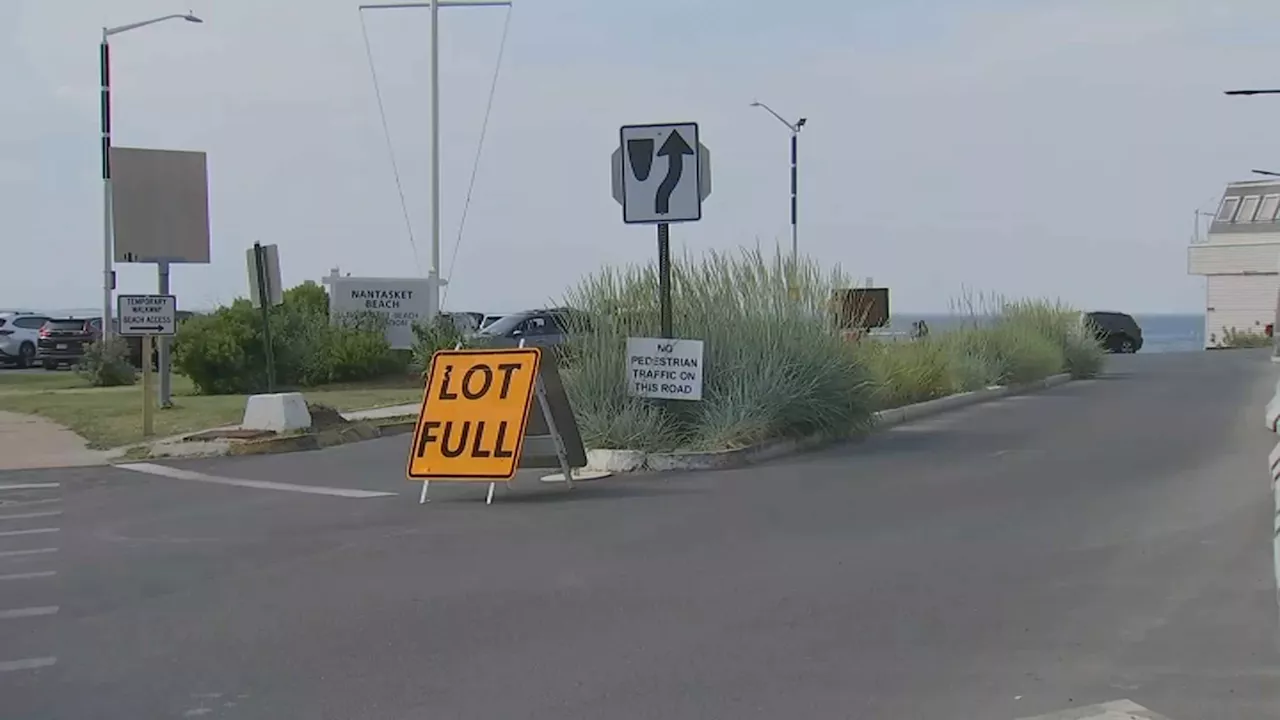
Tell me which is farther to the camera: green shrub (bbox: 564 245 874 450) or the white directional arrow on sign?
green shrub (bbox: 564 245 874 450)

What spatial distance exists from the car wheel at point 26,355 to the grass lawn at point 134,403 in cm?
1089

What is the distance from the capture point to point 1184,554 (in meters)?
9.42

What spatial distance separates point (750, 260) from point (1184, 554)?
786cm

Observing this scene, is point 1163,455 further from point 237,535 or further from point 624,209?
point 237,535

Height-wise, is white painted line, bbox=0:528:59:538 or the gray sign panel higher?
the gray sign panel

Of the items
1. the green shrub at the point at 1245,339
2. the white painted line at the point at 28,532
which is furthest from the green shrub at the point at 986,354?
the green shrub at the point at 1245,339

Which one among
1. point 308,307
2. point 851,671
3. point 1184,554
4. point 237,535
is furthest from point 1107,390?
point 851,671

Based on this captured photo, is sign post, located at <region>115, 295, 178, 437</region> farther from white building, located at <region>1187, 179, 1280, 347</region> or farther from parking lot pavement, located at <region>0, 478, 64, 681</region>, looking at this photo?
white building, located at <region>1187, 179, 1280, 347</region>

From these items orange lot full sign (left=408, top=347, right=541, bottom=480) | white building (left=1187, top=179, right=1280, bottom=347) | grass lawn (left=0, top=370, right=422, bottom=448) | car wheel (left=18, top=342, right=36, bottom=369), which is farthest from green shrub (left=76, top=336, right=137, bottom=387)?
white building (left=1187, top=179, right=1280, bottom=347)

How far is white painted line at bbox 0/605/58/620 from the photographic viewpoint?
803cm

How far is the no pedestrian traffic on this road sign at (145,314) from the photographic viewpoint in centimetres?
1841

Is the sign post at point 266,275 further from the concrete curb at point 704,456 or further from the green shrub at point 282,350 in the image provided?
the concrete curb at point 704,456

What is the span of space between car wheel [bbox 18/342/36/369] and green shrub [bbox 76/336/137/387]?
12.3 m

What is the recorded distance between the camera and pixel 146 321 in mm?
18656
